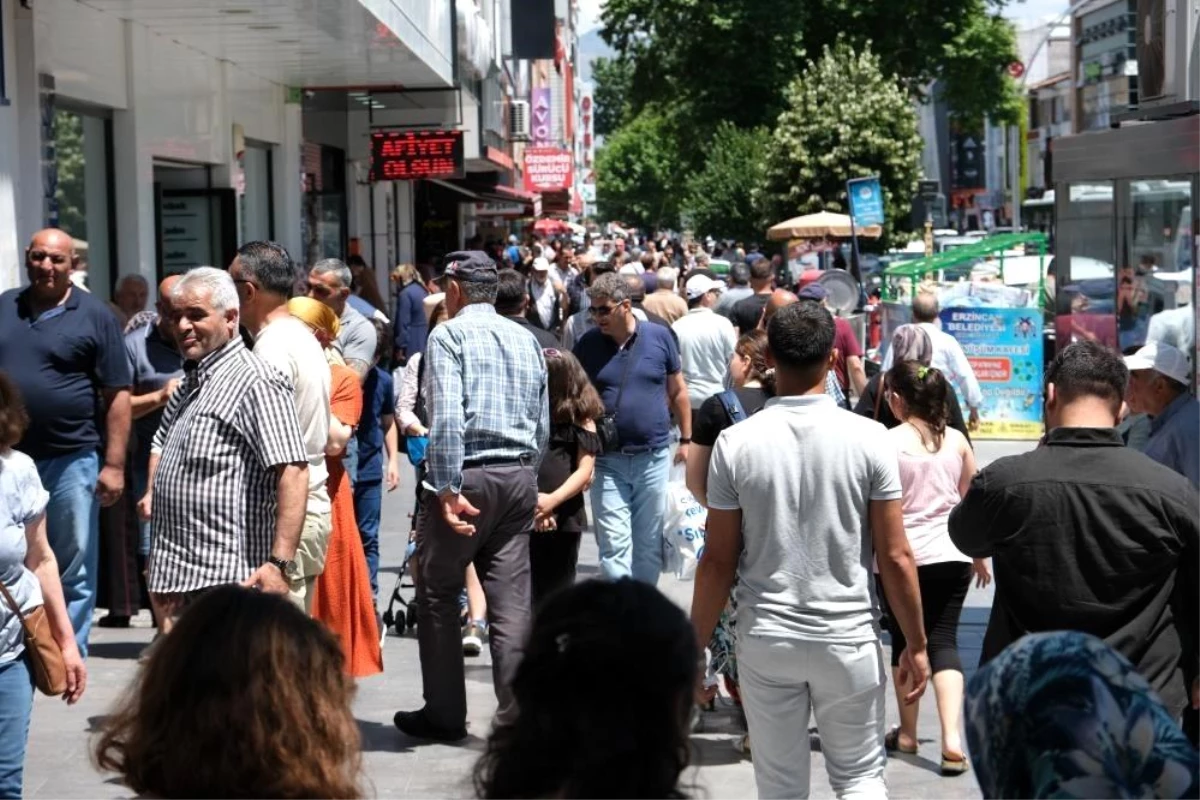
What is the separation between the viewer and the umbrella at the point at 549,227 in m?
70.6

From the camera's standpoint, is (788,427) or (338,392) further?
(338,392)

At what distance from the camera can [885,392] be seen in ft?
24.3

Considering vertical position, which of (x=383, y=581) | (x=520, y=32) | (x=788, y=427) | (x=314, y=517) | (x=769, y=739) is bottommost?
(x=383, y=581)

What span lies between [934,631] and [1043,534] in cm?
237

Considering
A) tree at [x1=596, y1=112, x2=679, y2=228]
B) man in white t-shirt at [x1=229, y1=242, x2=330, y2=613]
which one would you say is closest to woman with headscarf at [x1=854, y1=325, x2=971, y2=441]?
man in white t-shirt at [x1=229, y1=242, x2=330, y2=613]

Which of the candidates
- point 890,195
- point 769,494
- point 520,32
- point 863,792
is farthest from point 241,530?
point 890,195

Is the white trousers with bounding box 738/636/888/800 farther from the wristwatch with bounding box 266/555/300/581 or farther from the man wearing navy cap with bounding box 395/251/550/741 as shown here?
the man wearing navy cap with bounding box 395/251/550/741

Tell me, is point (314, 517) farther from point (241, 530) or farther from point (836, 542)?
point (836, 542)

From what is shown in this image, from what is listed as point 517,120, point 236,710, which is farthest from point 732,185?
point 236,710

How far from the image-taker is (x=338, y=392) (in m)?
7.51

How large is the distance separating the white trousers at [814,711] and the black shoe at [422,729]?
240 cm

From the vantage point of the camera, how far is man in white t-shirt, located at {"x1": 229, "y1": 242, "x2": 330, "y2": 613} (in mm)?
6434

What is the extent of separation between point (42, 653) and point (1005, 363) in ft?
48.9

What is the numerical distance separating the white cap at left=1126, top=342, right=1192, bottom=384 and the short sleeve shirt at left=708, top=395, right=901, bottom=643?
1.14 meters
